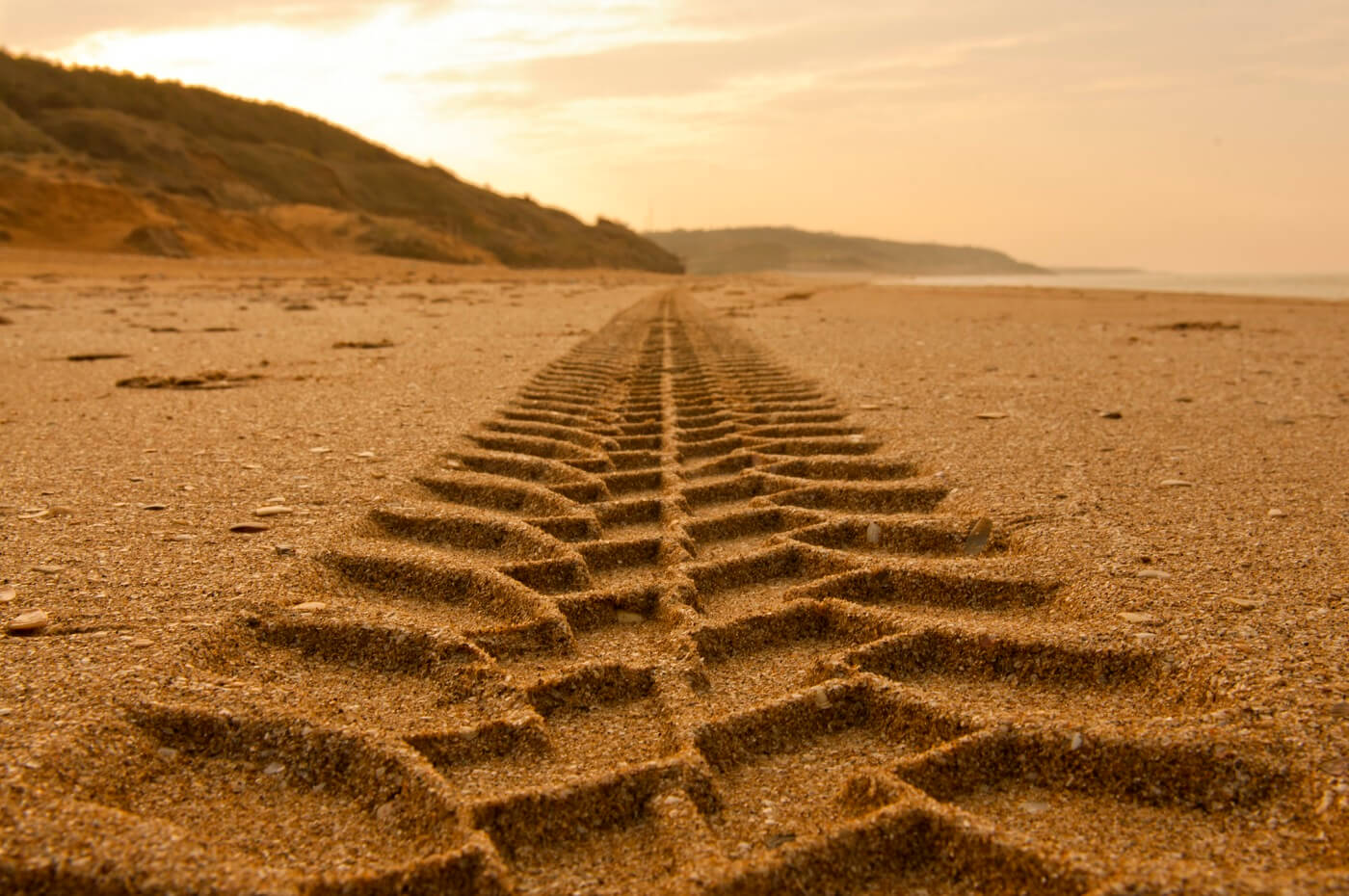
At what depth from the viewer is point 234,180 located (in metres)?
36.1

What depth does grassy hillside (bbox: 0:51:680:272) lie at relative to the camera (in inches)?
996

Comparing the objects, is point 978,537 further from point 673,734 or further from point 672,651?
point 673,734

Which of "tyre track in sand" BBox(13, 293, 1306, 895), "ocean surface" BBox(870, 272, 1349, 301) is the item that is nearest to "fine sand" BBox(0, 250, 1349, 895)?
"tyre track in sand" BBox(13, 293, 1306, 895)

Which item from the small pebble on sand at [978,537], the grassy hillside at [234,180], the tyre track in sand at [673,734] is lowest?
the tyre track in sand at [673,734]

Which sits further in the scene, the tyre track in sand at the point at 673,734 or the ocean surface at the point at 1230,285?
the ocean surface at the point at 1230,285

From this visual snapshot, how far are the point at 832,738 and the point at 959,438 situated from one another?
2091mm

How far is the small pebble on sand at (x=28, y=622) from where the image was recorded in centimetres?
156

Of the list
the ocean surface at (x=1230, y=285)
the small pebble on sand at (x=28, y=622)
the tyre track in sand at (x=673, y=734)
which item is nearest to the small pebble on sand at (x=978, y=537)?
the tyre track in sand at (x=673, y=734)

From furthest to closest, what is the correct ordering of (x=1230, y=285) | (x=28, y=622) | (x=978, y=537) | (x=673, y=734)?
(x=1230, y=285) → (x=978, y=537) → (x=28, y=622) → (x=673, y=734)

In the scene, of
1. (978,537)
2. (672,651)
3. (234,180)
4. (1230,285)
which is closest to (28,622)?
(672,651)

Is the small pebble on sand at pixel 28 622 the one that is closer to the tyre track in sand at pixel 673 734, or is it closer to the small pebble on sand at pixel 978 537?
the tyre track in sand at pixel 673 734

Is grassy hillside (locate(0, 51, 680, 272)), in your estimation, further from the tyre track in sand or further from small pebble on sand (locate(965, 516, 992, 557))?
small pebble on sand (locate(965, 516, 992, 557))

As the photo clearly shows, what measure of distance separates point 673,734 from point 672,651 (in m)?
0.28

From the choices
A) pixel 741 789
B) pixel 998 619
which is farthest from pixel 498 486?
pixel 741 789
